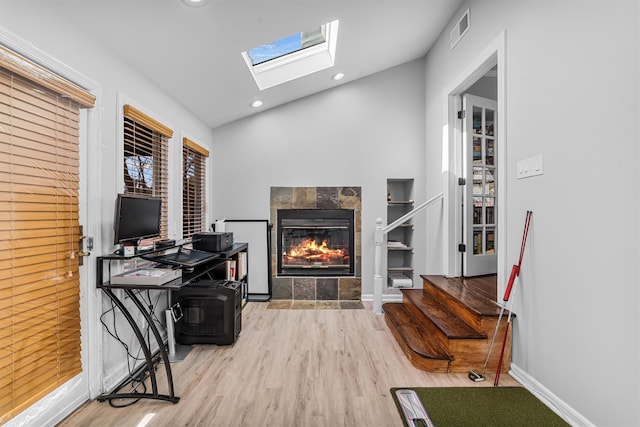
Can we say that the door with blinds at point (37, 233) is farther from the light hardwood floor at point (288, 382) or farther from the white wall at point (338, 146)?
the white wall at point (338, 146)

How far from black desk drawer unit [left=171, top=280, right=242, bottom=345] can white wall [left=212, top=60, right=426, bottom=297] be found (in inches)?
62.9

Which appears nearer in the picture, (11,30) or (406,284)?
(11,30)

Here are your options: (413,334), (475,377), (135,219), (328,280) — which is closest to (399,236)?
(328,280)

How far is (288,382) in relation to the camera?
2.21 m

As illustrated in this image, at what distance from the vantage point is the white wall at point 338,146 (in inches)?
164

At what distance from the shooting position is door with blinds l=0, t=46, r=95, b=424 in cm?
150

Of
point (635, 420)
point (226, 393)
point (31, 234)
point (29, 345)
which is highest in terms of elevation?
point (31, 234)

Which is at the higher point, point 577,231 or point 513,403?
point 577,231

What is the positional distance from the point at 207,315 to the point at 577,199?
286 cm

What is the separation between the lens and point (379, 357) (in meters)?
2.59

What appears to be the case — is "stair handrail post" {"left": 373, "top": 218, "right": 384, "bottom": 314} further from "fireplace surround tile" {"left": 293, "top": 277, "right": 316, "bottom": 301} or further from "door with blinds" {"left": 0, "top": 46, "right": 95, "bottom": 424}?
"door with blinds" {"left": 0, "top": 46, "right": 95, "bottom": 424}

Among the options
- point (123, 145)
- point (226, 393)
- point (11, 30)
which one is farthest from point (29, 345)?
point (11, 30)

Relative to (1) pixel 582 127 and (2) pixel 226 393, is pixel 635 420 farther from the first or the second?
(2) pixel 226 393

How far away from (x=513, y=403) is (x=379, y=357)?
97 centimetres
